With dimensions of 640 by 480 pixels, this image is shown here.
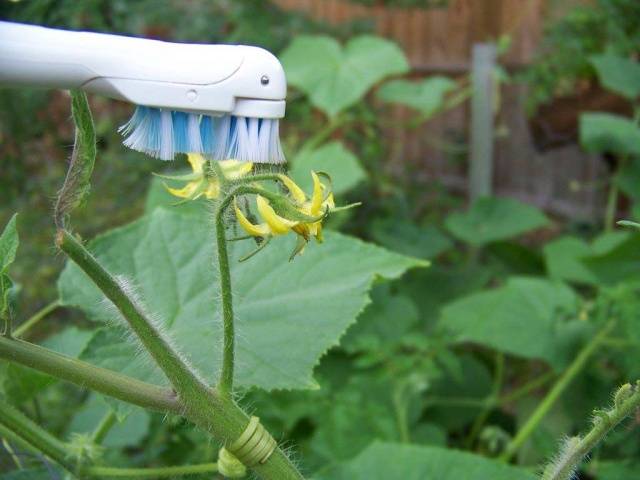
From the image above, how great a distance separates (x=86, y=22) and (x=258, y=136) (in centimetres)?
180

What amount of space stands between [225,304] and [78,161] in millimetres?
119

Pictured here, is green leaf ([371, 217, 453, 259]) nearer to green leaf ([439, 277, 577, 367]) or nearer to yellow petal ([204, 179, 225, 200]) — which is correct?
green leaf ([439, 277, 577, 367])

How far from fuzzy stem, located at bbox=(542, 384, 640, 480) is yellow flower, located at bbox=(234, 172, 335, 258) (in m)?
0.21

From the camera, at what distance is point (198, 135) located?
0.49m

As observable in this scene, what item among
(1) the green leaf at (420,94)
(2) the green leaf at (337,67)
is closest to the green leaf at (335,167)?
(2) the green leaf at (337,67)

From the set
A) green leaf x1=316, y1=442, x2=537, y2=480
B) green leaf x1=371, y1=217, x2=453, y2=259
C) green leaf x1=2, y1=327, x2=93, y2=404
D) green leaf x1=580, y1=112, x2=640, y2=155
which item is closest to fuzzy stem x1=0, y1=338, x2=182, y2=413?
green leaf x1=2, y1=327, x2=93, y2=404

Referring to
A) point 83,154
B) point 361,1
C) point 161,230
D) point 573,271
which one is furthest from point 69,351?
point 361,1

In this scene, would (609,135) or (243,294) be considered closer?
(243,294)

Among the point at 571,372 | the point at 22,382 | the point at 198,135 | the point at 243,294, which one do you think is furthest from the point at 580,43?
the point at 198,135

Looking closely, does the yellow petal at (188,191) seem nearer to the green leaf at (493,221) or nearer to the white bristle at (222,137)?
the white bristle at (222,137)

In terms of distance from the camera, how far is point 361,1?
2699 mm

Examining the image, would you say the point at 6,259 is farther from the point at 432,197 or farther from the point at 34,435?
the point at 432,197

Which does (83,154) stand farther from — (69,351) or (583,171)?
(583,171)

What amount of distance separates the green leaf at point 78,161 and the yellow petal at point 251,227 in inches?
3.4
